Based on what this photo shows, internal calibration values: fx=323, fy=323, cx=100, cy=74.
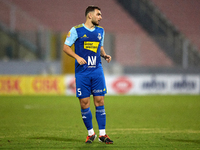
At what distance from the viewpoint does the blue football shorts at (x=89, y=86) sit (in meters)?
5.08

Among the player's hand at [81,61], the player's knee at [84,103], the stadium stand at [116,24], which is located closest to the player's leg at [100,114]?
the player's knee at [84,103]

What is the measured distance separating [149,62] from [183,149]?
16279 millimetres

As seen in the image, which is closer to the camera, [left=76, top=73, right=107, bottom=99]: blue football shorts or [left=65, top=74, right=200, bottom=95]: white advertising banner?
[left=76, top=73, right=107, bottom=99]: blue football shorts

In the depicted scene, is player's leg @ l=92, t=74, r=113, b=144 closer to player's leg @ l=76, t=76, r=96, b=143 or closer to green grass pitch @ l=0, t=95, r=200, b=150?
player's leg @ l=76, t=76, r=96, b=143

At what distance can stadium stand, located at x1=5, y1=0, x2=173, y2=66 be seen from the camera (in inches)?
808

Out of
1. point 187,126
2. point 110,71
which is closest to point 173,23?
point 110,71

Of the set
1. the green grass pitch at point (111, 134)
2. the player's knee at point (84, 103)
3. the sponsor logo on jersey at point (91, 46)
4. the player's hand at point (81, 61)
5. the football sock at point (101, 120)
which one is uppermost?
the sponsor logo on jersey at point (91, 46)

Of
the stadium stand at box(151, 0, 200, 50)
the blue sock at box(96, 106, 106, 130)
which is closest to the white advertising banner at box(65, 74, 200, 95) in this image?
the stadium stand at box(151, 0, 200, 50)

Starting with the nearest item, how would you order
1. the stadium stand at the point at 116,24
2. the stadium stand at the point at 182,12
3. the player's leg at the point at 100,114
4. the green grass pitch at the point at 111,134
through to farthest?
the green grass pitch at the point at 111,134, the player's leg at the point at 100,114, the stadium stand at the point at 116,24, the stadium stand at the point at 182,12

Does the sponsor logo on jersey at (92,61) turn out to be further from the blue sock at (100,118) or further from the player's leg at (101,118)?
the blue sock at (100,118)

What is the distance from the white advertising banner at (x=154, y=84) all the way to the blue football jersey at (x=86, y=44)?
44.2 feet

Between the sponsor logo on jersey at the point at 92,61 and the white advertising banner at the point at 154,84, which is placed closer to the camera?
the sponsor logo on jersey at the point at 92,61

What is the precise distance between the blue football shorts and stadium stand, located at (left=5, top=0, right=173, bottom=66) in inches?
606

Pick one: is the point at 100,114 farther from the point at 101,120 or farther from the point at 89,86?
the point at 89,86
